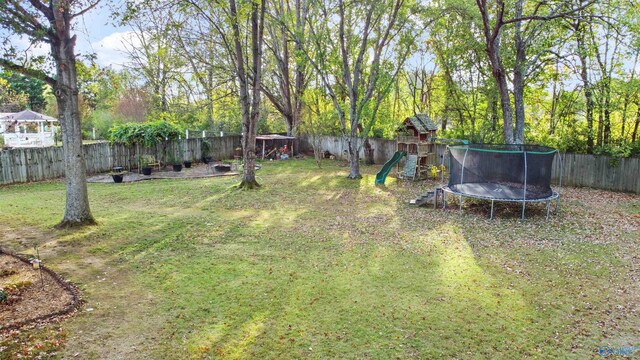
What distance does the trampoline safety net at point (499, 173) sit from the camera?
1016 cm

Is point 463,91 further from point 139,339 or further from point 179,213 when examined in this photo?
point 139,339

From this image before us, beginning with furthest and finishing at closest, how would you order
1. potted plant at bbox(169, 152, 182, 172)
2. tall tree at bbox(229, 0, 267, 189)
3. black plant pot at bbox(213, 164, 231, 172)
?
potted plant at bbox(169, 152, 182, 172) < black plant pot at bbox(213, 164, 231, 172) < tall tree at bbox(229, 0, 267, 189)

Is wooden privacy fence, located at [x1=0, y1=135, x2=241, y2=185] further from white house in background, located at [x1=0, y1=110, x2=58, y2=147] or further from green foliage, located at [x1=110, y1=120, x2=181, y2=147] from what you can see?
white house in background, located at [x1=0, y1=110, x2=58, y2=147]

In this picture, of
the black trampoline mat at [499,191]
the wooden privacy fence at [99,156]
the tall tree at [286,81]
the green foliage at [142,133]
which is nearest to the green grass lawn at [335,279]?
the black trampoline mat at [499,191]

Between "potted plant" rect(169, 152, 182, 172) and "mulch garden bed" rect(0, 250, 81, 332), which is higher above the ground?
"potted plant" rect(169, 152, 182, 172)

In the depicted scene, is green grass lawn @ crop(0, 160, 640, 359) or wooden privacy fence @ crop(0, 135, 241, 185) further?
wooden privacy fence @ crop(0, 135, 241, 185)

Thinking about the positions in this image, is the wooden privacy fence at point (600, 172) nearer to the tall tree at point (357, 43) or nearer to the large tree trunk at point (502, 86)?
the large tree trunk at point (502, 86)

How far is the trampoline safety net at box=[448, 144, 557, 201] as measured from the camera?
10.2 metres

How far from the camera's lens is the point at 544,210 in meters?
10.6

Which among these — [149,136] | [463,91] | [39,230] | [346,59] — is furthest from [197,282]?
[463,91]

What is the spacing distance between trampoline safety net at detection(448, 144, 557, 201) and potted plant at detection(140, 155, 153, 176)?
1248 centimetres

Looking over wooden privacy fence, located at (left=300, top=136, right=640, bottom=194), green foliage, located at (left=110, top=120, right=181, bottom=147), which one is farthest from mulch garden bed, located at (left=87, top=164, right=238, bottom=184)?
wooden privacy fence, located at (left=300, top=136, right=640, bottom=194)

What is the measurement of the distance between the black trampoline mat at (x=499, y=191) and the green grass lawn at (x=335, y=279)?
56cm

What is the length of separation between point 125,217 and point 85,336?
5.73 meters
